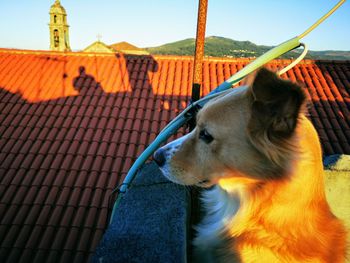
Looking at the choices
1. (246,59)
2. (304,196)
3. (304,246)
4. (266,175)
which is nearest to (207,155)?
(266,175)

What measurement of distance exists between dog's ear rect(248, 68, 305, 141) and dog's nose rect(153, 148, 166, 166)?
78cm

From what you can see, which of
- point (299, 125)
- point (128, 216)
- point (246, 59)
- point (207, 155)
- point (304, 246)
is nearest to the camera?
point (299, 125)

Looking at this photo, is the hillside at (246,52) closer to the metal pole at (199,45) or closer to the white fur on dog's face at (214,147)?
the metal pole at (199,45)

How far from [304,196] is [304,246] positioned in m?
0.28

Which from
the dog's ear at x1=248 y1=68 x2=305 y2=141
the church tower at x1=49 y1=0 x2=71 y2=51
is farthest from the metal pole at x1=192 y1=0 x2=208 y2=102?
the church tower at x1=49 y1=0 x2=71 y2=51

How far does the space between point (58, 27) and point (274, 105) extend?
1689 inches

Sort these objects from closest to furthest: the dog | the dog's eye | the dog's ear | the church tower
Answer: the dog's ear, the dog, the dog's eye, the church tower

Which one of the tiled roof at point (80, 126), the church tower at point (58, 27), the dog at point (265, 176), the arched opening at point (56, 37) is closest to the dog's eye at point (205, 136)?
the dog at point (265, 176)

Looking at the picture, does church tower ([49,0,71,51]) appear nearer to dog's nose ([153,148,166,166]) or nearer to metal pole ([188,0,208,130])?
metal pole ([188,0,208,130])

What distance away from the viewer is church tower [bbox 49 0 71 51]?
37469 millimetres

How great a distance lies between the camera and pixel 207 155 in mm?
1844

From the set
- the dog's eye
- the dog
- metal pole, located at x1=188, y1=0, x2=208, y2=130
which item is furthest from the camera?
metal pole, located at x1=188, y1=0, x2=208, y2=130

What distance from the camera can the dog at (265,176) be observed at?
4.60 ft

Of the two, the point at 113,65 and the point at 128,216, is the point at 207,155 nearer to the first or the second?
the point at 128,216
